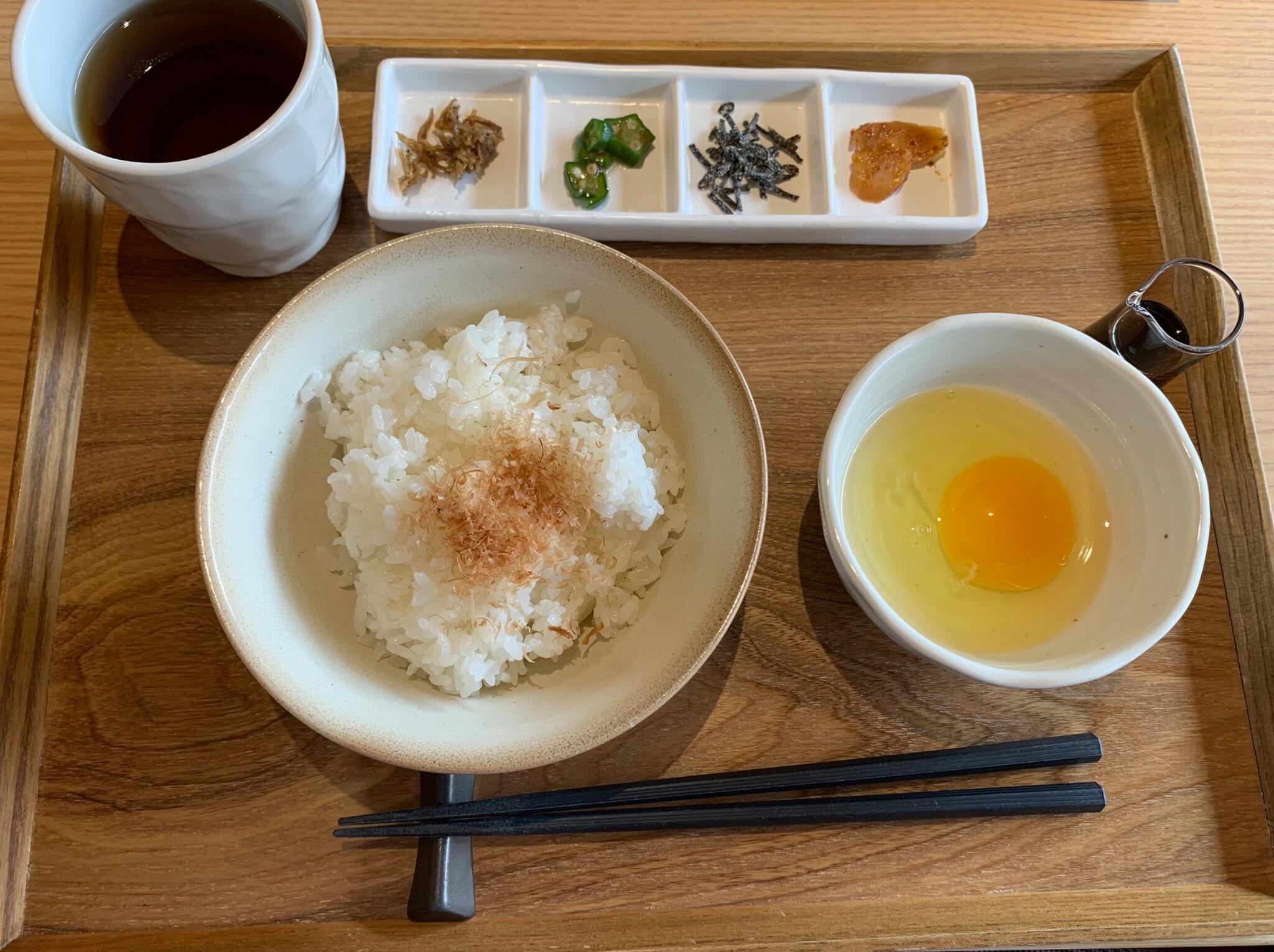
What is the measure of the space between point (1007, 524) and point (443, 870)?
1286 millimetres

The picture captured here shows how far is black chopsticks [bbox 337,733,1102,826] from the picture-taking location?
5.02 feet

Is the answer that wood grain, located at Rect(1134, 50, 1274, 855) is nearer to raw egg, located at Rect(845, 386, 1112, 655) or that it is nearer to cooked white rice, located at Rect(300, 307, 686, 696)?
raw egg, located at Rect(845, 386, 1112, 655)

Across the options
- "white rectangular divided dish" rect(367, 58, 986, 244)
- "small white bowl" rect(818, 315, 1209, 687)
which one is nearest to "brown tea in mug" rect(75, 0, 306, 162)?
"white rectangular divided dish" rect(367, 58, 986, 244)

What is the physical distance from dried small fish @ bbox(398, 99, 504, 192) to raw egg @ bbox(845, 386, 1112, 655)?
1.11 m

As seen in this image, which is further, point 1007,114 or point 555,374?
point 1007,114

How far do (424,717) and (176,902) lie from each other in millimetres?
609

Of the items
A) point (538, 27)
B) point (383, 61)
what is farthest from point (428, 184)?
point (538, 27)

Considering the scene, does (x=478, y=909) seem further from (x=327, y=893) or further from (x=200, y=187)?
(x=200, y=187)

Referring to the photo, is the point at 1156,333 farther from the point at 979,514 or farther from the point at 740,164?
the point at 740,164

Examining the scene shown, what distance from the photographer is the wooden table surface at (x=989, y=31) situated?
203 cm

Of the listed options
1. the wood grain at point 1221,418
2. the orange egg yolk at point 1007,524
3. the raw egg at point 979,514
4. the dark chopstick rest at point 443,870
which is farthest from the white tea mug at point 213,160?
the wood grain at point 1221,418

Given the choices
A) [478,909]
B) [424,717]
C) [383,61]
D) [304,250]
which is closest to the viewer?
[424,717]

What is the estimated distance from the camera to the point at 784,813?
1538 millimetres

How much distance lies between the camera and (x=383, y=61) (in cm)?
196
